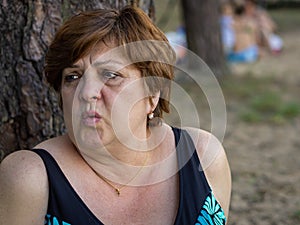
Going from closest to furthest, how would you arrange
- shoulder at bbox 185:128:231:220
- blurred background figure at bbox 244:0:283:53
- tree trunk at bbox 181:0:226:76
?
shoulder at bbox 185:128:231:220, tree trunk at bbox 181:0:226:76, blurred background figure at bbox 244:0:283:53

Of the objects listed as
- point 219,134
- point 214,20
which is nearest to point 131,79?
point 219,134

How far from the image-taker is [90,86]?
1719 millimetres

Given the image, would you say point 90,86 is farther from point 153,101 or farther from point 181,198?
point 181,198

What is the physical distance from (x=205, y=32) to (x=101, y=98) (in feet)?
19.2

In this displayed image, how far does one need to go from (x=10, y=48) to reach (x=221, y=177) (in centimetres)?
90

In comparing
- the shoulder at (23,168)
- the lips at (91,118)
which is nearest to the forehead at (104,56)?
the lips at (91,118)

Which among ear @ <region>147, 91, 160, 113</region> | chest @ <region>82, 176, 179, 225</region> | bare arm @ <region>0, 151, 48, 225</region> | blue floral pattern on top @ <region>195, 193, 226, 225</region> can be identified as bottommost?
blue floral pattern on top @ <region>195, 193, 226, 225</region>

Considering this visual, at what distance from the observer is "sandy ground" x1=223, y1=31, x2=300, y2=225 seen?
337cm

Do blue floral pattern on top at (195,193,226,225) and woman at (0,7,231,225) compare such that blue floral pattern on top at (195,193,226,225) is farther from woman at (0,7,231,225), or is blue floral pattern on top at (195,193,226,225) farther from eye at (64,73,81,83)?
eye at (64,73,81,83)

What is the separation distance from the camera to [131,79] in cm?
177

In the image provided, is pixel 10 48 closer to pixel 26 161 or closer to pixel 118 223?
pixel 26 161

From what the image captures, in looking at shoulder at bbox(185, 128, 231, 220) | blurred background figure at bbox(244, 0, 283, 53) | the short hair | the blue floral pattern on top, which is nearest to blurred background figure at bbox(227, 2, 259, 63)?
blurred background figure at bbox(244, 0, 283, 53)

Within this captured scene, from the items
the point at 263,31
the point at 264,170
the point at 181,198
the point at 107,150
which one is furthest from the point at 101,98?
the point at 263,31

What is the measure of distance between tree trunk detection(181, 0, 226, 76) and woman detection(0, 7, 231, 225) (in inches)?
217
